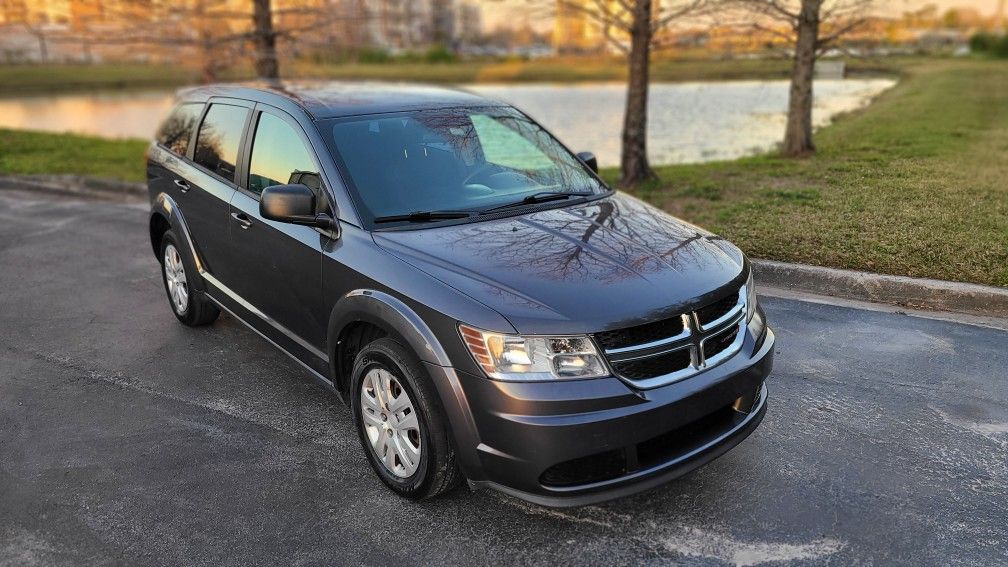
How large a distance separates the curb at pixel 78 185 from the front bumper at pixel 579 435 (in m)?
9.70

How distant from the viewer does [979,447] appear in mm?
3791

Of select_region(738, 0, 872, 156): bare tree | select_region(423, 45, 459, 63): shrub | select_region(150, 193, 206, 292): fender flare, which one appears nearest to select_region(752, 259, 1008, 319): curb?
select_region(150, 193, 206, 292): fender flare

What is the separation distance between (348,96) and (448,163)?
923 millimetres

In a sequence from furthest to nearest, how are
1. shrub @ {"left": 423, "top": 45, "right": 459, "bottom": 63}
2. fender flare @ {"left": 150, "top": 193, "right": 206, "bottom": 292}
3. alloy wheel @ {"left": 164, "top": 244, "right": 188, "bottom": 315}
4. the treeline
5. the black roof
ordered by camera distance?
shrub @ {"left": 423, "top": 45, "right": 459, "bottom": 63} < the treeline < alloy wheel @ {"left": 164, "top": 244, "right": 188, "bottom": 315} < fender flare @ {"left": 150, "top": 193, "right": 206, "bottom": 292} < the black roof

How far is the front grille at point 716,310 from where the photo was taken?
314 centimetres

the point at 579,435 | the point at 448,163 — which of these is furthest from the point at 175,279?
the point at 579,435

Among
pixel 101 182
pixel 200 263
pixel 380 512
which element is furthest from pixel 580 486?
pixel 101 182

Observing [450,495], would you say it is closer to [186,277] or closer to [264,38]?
[186,277]

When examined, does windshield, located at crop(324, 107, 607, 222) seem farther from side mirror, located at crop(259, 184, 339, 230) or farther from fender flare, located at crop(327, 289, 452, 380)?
fender flare, located at crop(327, 289, 452, 380)

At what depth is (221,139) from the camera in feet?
16.1

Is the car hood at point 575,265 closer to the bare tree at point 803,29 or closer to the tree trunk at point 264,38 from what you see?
the bare tree at point 803,29

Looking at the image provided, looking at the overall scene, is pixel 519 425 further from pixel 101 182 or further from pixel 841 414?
pixel 101 182

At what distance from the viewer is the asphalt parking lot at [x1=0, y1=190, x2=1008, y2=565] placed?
3096 mm

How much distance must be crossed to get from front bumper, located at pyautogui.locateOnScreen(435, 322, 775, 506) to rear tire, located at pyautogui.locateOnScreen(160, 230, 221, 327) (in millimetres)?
3005
